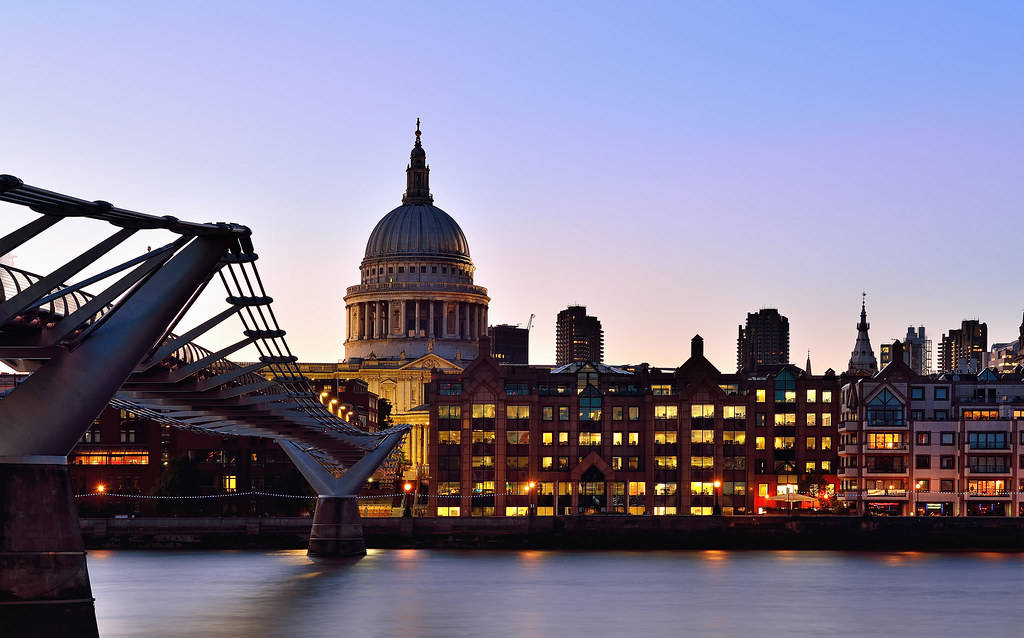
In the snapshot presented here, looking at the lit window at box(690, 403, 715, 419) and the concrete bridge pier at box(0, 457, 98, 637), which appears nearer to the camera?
→ the concrete bridge pier at box(0, 457, 98, 637)

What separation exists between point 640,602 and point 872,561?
34647 mm

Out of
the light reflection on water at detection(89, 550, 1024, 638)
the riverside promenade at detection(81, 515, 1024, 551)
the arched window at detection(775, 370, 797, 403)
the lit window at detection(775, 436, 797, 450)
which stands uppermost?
the arched window at detection(775, 370, 797, 403)

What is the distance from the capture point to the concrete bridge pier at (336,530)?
364 feet

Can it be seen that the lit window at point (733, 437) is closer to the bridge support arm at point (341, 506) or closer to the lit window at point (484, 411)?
the lit window at point (484, 411)

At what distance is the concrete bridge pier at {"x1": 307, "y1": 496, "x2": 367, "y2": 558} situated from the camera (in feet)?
364

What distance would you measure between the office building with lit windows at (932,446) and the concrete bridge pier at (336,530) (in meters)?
47.0

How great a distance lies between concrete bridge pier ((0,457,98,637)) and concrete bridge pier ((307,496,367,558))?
230ft

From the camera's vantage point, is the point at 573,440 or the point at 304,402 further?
the point at 573,440

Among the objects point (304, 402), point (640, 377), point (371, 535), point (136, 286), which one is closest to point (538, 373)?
point (640, 377)

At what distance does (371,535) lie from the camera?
414 feet

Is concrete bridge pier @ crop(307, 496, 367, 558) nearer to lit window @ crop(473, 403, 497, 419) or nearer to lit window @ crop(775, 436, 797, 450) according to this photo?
lit window @ crop(473, 403, 497, 419)

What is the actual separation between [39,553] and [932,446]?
108 meters

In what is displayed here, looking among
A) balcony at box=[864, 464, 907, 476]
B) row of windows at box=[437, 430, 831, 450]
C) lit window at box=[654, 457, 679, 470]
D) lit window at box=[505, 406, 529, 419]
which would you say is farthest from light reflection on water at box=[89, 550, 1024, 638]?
lit window at box=[505, 406, 529, 419]

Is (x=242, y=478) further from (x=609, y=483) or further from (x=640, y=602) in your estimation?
(x=640, y=602)
